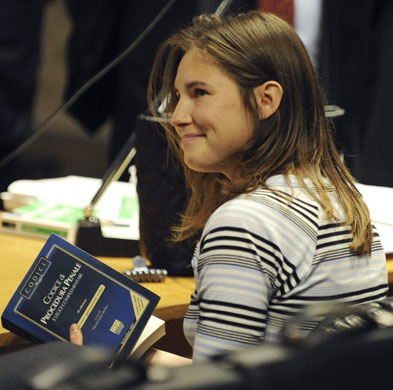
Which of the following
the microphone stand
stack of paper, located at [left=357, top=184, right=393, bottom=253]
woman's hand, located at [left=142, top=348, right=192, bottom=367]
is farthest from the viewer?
stack of paper, located at [left=357, top=184, right=393, bottom=253]

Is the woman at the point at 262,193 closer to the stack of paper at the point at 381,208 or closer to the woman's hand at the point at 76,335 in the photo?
the woman's hand at the point at 76,335

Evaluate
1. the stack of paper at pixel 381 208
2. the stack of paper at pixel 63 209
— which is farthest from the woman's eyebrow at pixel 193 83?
the stack of paper at pixel 381 208

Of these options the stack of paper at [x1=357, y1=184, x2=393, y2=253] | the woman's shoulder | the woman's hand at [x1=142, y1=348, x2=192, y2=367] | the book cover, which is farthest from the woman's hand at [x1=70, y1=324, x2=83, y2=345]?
the stack of paper at [x1=357, y1=184, x2=393, y2=253]

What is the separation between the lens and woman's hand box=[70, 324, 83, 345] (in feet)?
3.76

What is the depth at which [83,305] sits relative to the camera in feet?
3.84

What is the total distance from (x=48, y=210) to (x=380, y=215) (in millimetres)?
775

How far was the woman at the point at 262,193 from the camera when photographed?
38.6 inches

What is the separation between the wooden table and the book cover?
0.04 metres

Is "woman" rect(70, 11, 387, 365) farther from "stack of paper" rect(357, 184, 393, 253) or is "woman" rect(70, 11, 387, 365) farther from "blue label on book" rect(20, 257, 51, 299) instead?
"stack of paper" rect(357, 184, 393, 253)

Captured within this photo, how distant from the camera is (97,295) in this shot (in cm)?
117

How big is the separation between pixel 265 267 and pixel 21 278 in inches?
24.3

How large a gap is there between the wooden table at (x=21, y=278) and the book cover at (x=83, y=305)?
Answer: 0.14ft

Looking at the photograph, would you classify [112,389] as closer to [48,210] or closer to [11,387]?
[11,387]

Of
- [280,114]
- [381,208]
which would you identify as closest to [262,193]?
[280,114]
